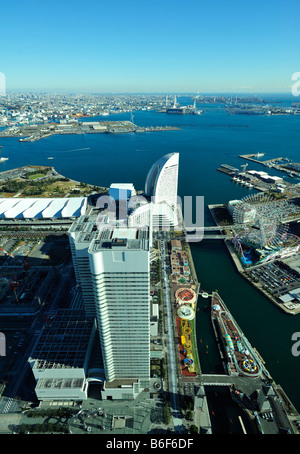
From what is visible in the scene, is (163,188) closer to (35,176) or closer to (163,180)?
(163,180)

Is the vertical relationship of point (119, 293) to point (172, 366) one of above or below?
above

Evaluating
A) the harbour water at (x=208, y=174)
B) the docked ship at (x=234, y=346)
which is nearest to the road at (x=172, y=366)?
the harbour water at (x=208, y=174)

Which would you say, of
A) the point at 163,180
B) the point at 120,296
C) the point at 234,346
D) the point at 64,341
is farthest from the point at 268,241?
the point at 64,341

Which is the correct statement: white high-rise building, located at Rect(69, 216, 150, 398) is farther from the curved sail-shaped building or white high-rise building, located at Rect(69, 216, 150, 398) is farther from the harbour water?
the curved sail-shaped building

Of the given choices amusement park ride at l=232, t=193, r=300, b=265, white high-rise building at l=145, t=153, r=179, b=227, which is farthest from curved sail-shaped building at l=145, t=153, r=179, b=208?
amusement park ride at l=232, t=193, r=300, b=265

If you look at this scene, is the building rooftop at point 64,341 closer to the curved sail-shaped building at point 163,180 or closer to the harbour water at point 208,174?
the harbour water at point 208,174
